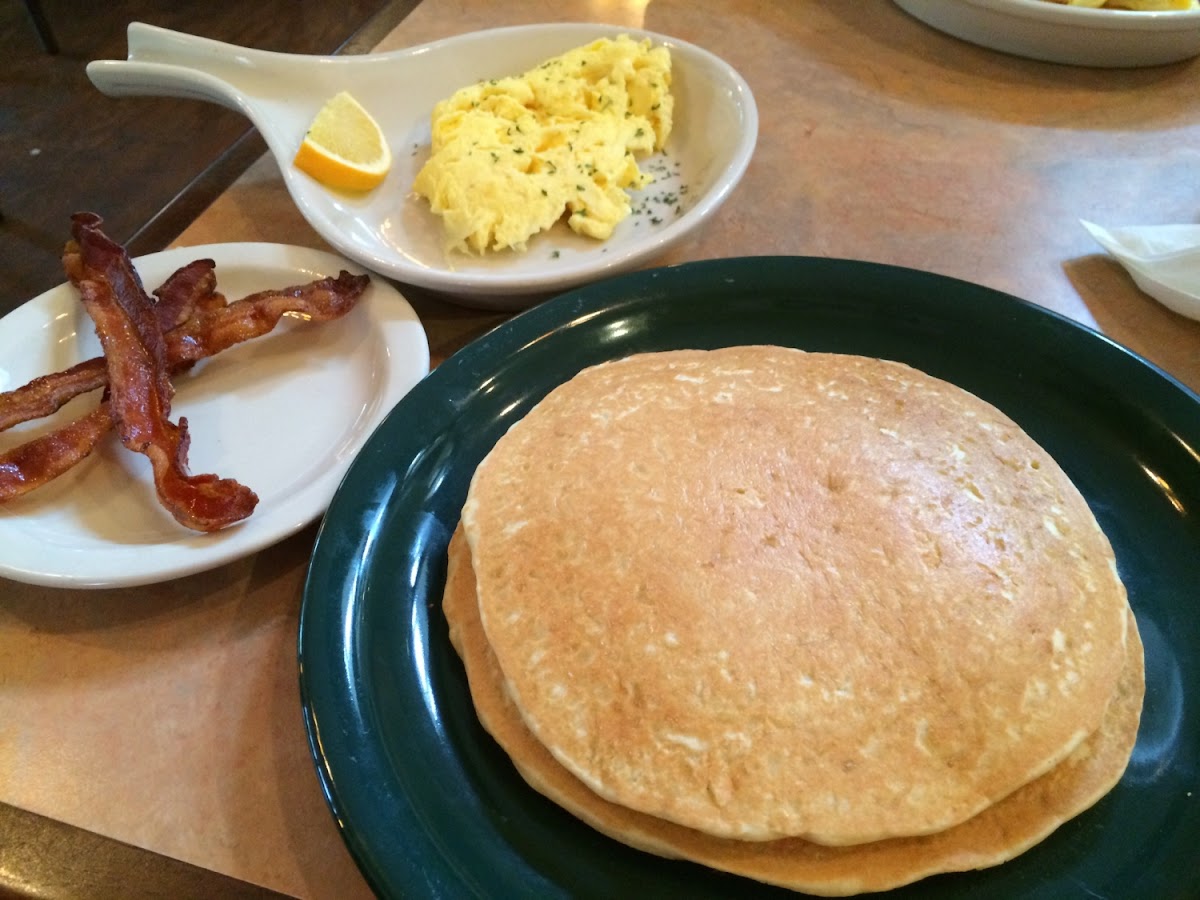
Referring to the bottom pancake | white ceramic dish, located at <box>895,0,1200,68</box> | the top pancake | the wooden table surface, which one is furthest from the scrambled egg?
the bottom pancake

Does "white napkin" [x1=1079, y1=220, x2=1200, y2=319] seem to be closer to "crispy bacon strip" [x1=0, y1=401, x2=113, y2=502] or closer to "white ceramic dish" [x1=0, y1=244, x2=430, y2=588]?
"white ceramic dish" [x1=0, y1=244, x2=430, y2=588]

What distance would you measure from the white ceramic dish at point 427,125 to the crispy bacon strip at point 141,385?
1.09 feet

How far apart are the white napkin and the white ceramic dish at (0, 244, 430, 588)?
1252 mm

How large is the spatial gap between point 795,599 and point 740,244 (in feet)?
3.05

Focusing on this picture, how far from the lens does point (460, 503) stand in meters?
1.10

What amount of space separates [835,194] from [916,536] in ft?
3.33

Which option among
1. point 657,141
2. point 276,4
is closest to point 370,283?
point 657,141

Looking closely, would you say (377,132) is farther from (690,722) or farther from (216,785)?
(690,722)

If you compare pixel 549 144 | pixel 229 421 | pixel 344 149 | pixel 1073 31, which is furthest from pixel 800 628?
pixel 1073 31

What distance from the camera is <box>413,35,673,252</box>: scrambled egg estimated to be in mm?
1503

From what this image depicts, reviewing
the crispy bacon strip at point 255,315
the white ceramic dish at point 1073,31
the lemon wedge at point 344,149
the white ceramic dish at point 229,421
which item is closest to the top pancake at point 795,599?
the white ceramic dish at point 229,421

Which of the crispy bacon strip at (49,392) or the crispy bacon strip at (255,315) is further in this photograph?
the crispy bacon strip at (255,315)

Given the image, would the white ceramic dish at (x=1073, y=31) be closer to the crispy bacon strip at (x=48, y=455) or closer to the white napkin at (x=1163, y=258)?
the white napkin at (x=1163, y=258)

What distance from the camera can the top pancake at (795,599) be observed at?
79cm
